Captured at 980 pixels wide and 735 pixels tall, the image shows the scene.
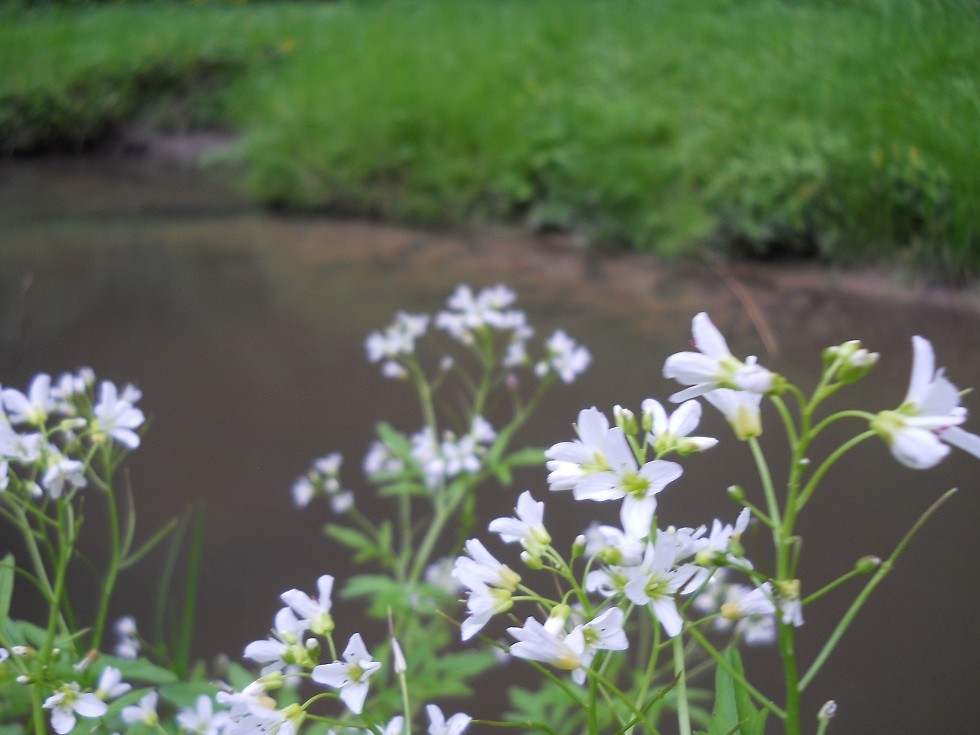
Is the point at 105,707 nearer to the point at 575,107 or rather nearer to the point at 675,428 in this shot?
the point at 675,428

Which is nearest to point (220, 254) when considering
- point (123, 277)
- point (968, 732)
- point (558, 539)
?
point (123, 277)

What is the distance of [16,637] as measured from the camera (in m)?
0.72

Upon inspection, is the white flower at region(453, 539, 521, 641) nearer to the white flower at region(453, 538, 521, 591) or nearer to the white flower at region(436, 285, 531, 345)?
the white flower at region(453, 538, 521, 591)

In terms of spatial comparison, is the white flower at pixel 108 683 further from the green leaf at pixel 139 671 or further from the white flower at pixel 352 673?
the white flower at pixel 352 673

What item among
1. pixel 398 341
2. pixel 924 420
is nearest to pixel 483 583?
pixel 924 420

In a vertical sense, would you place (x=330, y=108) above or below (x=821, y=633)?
above

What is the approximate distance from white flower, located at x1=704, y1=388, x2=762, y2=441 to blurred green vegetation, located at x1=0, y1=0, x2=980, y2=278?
0.52 meters

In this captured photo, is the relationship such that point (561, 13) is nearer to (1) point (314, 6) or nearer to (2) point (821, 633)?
(1) point (314, 6)

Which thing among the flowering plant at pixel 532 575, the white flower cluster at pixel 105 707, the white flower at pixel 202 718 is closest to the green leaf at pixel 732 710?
the flowering plant at pixel 532 575

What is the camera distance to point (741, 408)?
0.46 meters

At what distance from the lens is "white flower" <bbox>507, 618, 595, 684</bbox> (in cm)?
45

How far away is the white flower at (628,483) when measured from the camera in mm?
467

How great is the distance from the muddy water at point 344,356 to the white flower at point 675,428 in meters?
0.38

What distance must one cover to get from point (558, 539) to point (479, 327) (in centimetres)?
32
